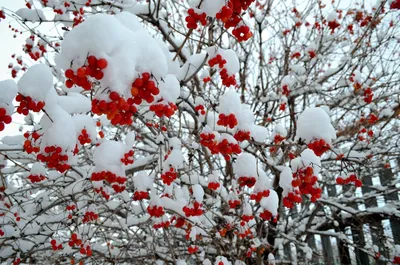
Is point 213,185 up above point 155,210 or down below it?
above

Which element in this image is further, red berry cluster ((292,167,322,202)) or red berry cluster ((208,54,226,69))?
red berry cluster ((208,54,226,69))

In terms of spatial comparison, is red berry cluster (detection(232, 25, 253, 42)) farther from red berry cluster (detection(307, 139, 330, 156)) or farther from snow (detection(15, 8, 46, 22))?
snow (detection(15, 8, 46, 22))

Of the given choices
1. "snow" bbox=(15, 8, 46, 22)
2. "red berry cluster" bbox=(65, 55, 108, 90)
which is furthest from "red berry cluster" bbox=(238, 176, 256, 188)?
"snow" bbox=(15, 8, 46, 22)

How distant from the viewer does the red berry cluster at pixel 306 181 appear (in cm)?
192

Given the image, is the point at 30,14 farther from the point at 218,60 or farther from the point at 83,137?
the point at 218,60

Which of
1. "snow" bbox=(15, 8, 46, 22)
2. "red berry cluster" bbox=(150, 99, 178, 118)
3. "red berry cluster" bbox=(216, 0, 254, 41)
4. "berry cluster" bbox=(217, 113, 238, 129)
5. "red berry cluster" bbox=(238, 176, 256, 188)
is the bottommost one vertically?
"red berry cluster" bbox=(238, 176, 256, 188)

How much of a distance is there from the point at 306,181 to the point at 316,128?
15.0 inches

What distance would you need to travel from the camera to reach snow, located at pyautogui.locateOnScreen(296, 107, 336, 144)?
5.84ft

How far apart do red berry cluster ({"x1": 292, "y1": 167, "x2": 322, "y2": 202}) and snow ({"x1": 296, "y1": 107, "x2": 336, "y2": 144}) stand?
0.76ft

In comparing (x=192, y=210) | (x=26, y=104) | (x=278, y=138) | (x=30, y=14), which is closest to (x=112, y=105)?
(x=26, y=104)

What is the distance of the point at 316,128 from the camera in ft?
5.90

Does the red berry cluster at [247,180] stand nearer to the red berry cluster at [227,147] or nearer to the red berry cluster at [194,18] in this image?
the red berry cluster at [227,147]

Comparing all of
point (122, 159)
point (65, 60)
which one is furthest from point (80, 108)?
point (65, 60)

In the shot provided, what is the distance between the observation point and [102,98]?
3.77ft
